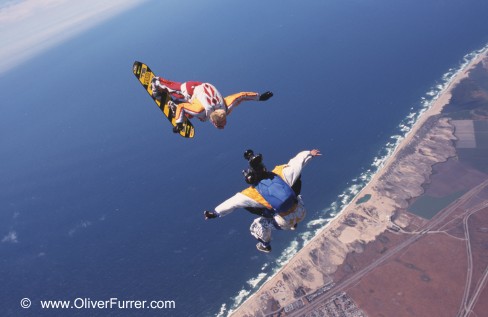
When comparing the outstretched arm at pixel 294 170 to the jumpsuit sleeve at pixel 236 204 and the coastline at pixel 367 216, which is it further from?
the coastline at pixel 367 216

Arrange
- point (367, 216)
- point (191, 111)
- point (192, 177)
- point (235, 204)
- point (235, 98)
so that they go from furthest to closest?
1. point (192, 177)
2. point (367, 216)
3. point (235, 98)
4. point (191, 111)
5. point (235, 204)

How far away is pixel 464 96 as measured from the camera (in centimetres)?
13562

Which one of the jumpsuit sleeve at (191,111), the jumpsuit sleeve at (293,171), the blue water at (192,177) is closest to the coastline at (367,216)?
the blue water at (192,177)

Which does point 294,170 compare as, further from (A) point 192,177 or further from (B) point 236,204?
(A) point 192,177

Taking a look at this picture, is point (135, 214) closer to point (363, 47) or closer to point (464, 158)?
point (464, 158)

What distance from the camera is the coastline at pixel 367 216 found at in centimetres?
8169

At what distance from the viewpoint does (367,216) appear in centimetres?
9588

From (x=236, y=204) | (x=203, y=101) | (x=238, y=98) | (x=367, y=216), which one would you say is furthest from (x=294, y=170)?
(x=367, y=216)

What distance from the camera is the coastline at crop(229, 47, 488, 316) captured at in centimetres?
8169

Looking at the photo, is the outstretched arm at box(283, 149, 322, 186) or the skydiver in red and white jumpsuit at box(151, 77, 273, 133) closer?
the outstretched arm at box(283, 149, 322, 186)

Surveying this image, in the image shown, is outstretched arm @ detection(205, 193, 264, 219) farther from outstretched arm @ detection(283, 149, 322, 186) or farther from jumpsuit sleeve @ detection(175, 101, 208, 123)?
jumpsuit sleeve @ detection(175, 101, 208, 123)

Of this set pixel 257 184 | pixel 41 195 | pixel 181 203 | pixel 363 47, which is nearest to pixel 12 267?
pixel 41 195

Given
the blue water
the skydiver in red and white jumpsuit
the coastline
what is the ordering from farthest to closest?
the blue water
the coastline
the skydiver in red and white jumpsuit

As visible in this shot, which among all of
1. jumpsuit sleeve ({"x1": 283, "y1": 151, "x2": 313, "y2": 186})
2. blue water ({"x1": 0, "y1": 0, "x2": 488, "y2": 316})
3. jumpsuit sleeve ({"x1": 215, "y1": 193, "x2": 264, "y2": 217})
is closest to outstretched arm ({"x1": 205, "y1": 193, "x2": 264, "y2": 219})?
jumpsuit sleeve ({"x1": 215, "y1": 193, "x2": 264, "y2": 217})
